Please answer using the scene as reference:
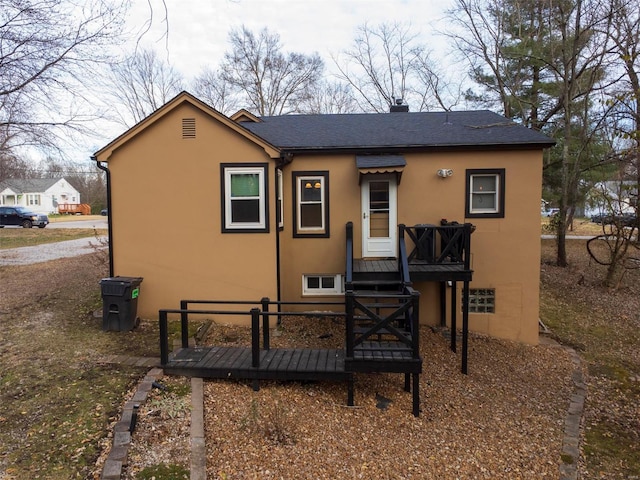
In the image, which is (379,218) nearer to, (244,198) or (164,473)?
(244,198)

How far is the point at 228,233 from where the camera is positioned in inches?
314

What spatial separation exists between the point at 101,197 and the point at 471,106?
53.1m

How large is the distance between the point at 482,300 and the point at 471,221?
72.1 inches

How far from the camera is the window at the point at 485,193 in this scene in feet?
27.8

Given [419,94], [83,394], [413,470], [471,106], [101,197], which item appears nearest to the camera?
[413,470]

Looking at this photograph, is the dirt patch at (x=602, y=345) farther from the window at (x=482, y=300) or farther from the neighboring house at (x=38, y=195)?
the neighboring house at (x=38, y=195)

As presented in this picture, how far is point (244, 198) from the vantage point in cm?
793

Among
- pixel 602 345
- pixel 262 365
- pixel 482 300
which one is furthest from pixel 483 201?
pixel 262 365

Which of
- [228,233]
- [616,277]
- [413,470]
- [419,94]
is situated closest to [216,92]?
[419,94]

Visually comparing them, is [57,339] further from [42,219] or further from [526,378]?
[42,219]

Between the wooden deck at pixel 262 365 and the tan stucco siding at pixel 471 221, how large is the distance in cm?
296

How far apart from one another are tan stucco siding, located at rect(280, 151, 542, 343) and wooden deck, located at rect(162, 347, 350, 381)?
296cm

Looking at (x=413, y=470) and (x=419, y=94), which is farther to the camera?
(x=419, y=94)

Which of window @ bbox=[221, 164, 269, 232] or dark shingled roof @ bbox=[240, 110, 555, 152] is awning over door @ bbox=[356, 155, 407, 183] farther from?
window @ bbox=[221, 164, 269, 232]
